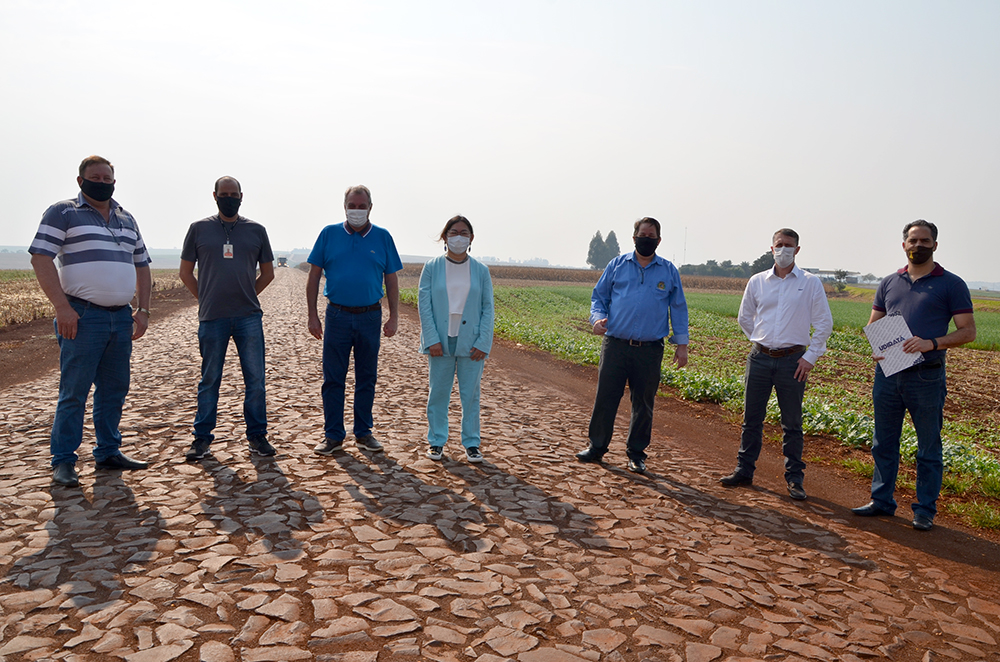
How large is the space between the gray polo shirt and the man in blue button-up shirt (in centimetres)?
320

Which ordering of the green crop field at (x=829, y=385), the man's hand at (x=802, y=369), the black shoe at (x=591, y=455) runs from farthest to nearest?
the green crop field at (x=829, y=385) < the black shoe at (x=591, y=455) < the man's hand at (x=802, y=369)

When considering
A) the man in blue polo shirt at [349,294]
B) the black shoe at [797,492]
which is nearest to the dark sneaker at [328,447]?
the man in blue polo shirt at [349,294]

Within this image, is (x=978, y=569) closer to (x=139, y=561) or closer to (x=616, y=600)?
(x=616, y=600)

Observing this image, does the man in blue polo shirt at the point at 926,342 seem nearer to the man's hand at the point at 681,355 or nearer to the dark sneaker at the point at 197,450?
the man's hand at the point at 681,355

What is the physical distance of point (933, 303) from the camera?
5145 millimetres

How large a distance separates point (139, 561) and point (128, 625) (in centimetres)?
73

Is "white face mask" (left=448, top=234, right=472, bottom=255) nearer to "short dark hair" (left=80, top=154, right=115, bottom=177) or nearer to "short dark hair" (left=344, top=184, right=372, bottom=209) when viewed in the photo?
"short dark hair" (left=344, top=184, right=372, bottom=209)

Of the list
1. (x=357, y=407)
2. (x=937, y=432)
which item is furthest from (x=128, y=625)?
(x=937, y=432)

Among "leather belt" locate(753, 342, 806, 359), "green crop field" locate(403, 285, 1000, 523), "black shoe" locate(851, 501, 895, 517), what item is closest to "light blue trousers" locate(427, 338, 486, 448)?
"leather belt" locate(753, 342, 806, 359)

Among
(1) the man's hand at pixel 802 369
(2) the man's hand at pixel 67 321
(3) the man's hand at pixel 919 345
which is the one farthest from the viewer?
(1) the man's hand at pixel 802 369

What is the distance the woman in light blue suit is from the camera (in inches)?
240

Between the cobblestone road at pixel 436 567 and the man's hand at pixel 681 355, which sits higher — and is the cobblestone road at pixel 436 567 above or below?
below

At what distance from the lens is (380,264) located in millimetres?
6262

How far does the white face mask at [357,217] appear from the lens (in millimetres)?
6105
